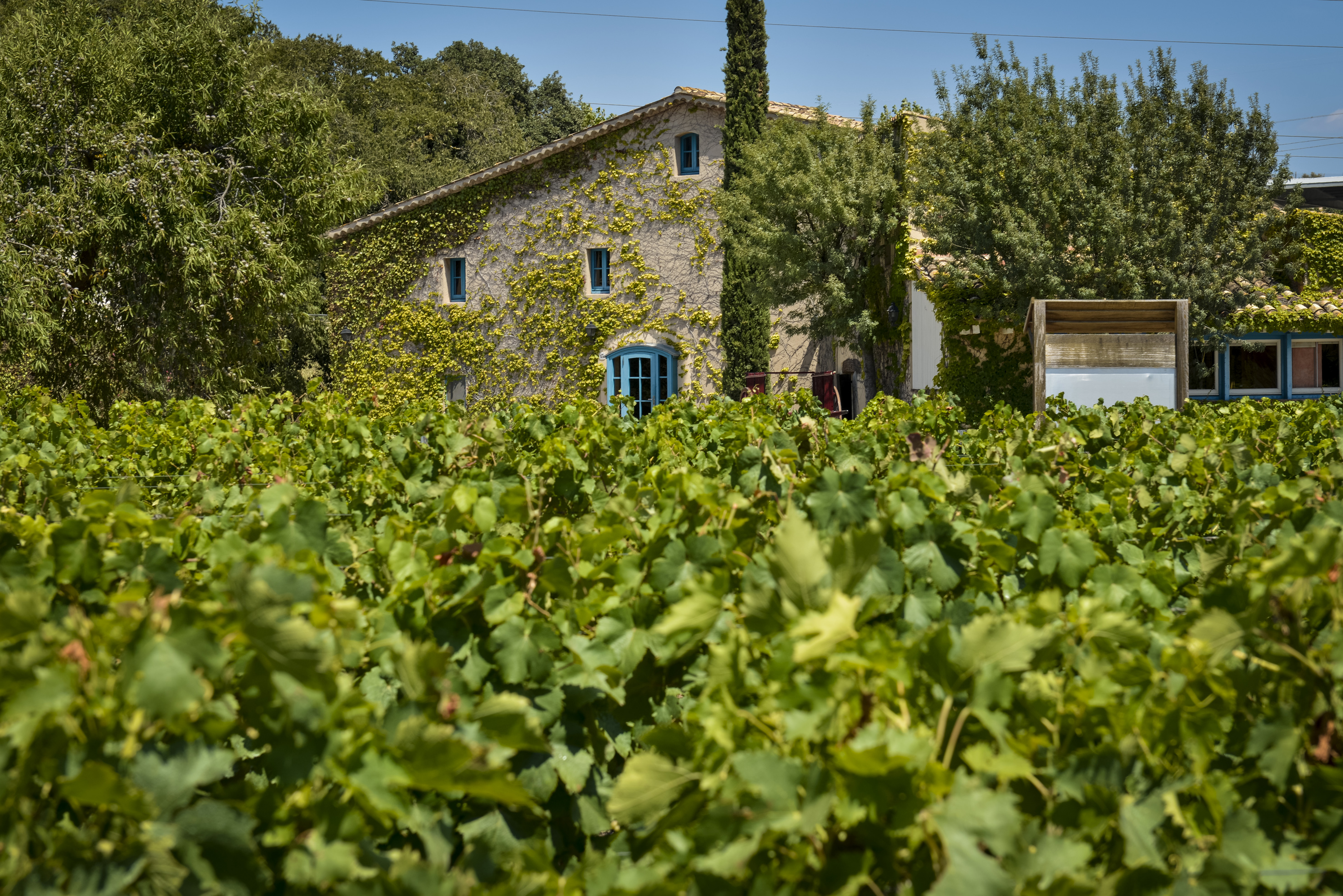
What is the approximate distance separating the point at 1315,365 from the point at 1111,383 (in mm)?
13510

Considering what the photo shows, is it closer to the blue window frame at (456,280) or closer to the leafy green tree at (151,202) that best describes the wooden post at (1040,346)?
the leafy green tree at (151,202)

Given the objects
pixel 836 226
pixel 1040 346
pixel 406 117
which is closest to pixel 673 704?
pixel 1040 346

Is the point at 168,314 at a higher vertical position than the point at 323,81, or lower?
lower

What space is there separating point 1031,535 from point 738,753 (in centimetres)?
136

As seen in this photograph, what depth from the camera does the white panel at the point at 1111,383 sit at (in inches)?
399

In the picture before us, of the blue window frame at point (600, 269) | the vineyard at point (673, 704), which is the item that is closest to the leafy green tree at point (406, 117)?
the blue window frame at point (600, 269)

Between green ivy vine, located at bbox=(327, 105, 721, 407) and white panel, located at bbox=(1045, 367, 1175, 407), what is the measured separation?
1368 centimetres

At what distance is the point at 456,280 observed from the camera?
26.7m

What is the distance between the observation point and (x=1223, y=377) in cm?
2034

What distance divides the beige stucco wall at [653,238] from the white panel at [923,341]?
360cm

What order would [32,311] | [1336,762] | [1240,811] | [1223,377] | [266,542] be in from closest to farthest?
[1240,811], [1336,762], [266,542], [32,311], [1223,377]

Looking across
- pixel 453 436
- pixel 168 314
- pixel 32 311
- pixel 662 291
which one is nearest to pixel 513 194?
pixel 662 291

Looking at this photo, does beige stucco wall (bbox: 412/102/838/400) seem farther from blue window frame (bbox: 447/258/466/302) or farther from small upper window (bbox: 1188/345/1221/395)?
small upper window (bbox: 1188/345/1221/395)

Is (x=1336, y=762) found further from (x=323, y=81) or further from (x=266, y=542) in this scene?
Result: (x=323, y=81)
